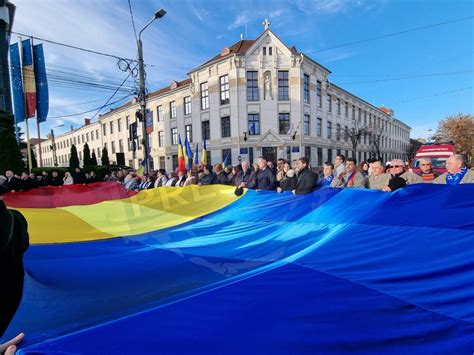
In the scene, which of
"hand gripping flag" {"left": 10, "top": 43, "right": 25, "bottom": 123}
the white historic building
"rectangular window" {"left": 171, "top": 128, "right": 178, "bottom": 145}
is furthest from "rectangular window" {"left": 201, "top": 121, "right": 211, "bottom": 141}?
"hand gripping flag" {"left": 10, "top": 43, "right": 25, "bottom": 123}

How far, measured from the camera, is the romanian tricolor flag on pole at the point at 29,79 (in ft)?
60.6

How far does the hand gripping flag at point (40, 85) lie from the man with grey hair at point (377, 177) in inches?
879

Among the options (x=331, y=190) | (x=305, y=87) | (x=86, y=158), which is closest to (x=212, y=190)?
(x=331, y=190)

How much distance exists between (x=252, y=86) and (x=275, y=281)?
92.9 feet

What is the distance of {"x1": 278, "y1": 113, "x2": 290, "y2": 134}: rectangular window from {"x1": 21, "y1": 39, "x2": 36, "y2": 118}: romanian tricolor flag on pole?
21130 mm

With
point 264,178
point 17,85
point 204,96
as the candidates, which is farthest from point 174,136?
point 264,178

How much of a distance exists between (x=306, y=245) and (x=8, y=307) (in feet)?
9.51

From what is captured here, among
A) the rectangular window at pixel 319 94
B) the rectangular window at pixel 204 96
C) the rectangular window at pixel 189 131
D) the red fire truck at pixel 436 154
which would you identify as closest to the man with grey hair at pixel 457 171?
the red fire truck at pixel 436 154

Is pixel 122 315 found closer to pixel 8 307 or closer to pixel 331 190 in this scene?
pixel 8 307

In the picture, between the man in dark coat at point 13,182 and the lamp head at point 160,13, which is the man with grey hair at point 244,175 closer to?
the lamp head at point 160,13

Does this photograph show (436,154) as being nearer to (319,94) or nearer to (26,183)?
(319,94)

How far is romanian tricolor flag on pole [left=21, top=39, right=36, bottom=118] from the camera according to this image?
18484 millimetres

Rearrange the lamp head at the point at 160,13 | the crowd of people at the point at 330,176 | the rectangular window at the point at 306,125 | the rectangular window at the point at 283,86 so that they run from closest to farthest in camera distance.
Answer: the crowd of people at the point at 330,176 < the lamp head at the point at 160,13 < the rectangular window at the point at 283,86 < the rectangular window at the point at 306,125

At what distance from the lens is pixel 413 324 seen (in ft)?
6.97
